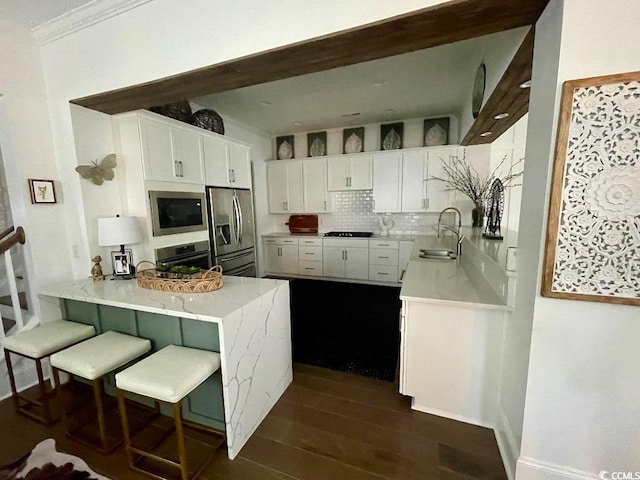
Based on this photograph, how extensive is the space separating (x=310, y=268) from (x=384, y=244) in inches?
54.2

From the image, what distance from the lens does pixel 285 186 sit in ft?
16.2

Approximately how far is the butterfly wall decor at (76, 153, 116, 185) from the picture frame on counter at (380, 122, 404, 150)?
3.69 m

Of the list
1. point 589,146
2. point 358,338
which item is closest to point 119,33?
point 589,146

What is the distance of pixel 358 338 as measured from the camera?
2.78 metres

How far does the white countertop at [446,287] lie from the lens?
1630 mm

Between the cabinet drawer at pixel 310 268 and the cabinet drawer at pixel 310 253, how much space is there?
75 mm

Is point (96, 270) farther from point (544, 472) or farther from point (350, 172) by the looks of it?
point (350, 172)

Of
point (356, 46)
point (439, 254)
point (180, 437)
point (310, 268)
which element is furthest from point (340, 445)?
Result: point (310, 268)

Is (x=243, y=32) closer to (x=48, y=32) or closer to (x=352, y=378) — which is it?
(x=48, y=32)

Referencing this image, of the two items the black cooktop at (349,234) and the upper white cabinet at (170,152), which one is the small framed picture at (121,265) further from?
the black cooktop at (349,234)

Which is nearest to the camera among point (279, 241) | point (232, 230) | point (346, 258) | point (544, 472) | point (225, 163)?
point (544, 472)

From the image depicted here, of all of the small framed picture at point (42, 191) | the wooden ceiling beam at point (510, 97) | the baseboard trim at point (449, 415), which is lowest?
the baseboard trim at point (449, 415)

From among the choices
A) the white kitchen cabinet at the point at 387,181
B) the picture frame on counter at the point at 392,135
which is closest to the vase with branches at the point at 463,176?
the white kitchen cabinet at the point at 387,181

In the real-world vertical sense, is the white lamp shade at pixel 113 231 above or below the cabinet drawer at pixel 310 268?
above
